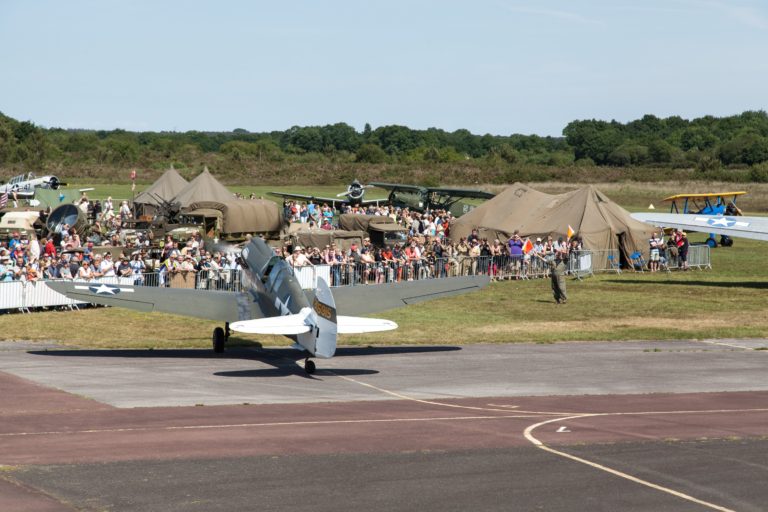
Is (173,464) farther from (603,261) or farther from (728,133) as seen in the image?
(728,133)

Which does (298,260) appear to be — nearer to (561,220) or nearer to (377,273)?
(377,273)

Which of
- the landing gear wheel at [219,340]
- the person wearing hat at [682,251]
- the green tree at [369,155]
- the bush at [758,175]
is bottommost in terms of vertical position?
the landing gear wheel at [219,340]

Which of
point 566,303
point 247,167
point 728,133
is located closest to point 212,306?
point 566,303

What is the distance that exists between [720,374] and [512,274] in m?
17.3

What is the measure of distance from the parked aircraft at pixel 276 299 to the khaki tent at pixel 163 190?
1059 inches

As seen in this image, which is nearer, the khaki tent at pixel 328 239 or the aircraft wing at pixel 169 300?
the aircraft wing at pixel 169 300

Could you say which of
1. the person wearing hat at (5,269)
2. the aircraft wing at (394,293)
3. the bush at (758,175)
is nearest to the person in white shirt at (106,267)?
the person wearing hat at (5,269)

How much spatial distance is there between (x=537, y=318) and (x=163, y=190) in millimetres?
26872

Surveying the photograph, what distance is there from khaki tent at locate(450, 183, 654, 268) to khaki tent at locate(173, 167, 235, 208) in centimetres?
1142

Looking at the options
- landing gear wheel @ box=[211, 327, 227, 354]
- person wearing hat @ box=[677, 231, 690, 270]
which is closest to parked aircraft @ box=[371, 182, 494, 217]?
person wearing hat @ box=[677, 231, 690, 270]

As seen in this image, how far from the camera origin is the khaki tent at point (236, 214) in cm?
4525

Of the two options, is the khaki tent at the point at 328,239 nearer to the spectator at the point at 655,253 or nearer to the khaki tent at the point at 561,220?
the khaki tent at the point at 561,220

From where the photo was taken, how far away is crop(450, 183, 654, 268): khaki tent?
1670 inches

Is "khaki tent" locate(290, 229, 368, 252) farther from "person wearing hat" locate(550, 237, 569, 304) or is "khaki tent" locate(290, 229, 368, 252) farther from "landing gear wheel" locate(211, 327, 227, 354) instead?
"landing gear wheel" locate(211, 327, 227, 354)
